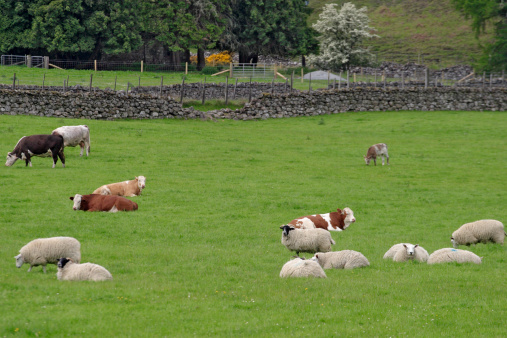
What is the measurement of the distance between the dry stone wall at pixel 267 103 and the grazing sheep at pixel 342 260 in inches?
1282

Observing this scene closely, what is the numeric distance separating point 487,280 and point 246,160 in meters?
21.0

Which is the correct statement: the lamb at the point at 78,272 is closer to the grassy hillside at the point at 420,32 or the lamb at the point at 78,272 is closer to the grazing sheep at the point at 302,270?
the grazing sheep at the point at 302,270

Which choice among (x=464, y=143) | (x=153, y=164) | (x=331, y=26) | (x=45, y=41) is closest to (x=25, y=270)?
(x=153, y=164)

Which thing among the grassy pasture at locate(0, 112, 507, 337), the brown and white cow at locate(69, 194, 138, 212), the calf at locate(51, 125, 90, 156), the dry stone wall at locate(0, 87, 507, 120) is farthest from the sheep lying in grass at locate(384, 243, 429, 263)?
the dry stone wall at locate(0, 87, 507, 120)

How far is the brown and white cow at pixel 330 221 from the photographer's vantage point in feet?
62.5

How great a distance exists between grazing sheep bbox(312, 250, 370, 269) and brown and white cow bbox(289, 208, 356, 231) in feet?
11.9

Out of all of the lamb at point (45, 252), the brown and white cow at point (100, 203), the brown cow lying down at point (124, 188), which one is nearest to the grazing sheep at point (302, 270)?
the lamb at point (45, 252)

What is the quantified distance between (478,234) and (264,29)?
229 feet

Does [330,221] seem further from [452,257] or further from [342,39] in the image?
[342,39]

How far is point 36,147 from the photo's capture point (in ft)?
92.1

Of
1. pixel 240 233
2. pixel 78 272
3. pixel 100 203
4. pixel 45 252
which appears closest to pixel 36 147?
pixel 100 203

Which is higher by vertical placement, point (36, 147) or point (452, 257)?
point (36, 147)

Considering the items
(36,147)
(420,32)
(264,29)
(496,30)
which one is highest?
(420,32)

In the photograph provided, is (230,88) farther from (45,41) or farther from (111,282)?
(111,282)
